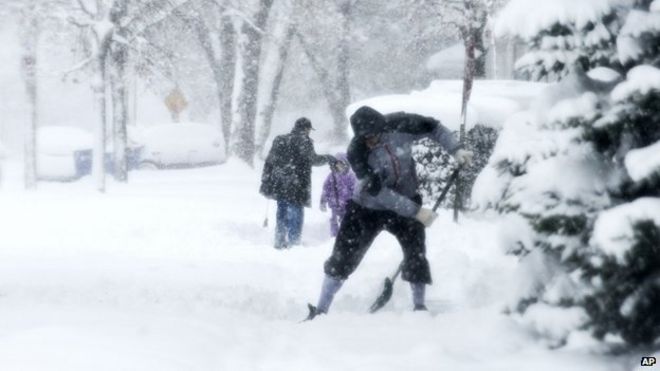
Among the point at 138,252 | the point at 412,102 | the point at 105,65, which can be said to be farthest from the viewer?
the point at 105,65

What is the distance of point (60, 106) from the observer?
5625cm

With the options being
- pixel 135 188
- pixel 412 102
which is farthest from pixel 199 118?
pixel 412 102

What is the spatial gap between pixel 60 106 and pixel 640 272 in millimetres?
56154

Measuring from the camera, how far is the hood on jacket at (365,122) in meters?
5.93

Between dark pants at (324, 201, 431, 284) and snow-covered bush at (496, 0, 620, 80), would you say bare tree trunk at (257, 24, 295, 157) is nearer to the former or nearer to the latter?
dark pants at (324, 201, 431, 284)

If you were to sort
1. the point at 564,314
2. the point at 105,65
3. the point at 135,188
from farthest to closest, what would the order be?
the point at 135,188 → the point at 105,65 → the point at 564,314

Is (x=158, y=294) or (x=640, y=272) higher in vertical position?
(x=640, y=272)

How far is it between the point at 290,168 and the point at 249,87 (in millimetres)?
12515

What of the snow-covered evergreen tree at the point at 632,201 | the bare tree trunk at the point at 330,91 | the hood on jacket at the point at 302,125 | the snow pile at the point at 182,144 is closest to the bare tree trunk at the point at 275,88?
the snow pile at the point at 182,144

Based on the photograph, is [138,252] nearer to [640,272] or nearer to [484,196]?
[484,196]

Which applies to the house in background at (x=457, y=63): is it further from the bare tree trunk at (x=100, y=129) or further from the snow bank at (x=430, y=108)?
the snow bank at (x=430, y=108)

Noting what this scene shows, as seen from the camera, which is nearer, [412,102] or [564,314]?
[564,314]

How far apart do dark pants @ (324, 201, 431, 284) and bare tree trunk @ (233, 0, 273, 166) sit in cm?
1661

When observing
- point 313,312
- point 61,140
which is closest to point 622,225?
point 313,312
